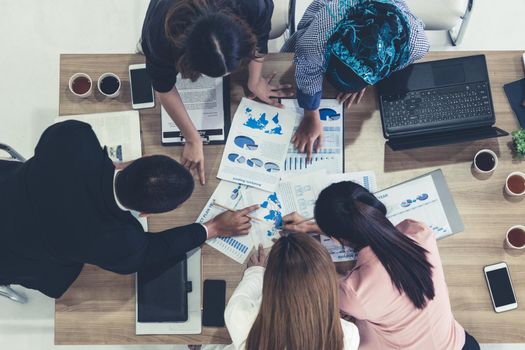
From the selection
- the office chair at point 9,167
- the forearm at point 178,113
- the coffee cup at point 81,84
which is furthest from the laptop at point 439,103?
the office chair at point 9,167

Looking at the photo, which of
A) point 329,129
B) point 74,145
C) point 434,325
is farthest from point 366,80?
point 74,145

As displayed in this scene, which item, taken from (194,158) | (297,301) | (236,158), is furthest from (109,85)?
(297,301)

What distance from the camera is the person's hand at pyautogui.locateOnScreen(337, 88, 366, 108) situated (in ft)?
5.36

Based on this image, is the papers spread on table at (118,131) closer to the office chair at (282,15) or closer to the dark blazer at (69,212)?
the dark blazer at (69,212)

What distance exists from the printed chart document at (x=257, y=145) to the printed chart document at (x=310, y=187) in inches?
2.2

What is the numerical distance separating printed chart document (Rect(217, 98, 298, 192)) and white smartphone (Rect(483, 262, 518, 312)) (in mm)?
785

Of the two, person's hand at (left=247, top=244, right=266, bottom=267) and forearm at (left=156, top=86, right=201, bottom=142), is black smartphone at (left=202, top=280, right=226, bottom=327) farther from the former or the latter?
forearm at (left=156, top=86, right=201, bottom=142)

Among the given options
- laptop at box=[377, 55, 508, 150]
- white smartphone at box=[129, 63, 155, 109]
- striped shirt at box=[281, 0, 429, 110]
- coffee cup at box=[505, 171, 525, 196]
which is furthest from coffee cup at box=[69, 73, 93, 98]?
coffee cup at box=[505, 171, 525, 196]

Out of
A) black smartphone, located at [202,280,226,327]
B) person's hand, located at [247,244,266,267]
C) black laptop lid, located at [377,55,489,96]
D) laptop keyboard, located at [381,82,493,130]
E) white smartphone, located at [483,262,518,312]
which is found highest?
black laptop lid, located at [377,55,489,96]

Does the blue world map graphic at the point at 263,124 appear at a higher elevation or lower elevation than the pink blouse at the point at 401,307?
higher

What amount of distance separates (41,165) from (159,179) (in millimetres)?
345

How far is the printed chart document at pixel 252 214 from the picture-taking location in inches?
62.7

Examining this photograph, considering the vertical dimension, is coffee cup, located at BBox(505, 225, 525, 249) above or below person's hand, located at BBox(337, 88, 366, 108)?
below

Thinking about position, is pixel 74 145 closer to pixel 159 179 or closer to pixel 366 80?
pixel 159 179
